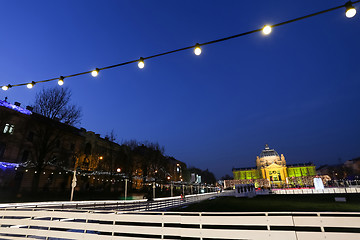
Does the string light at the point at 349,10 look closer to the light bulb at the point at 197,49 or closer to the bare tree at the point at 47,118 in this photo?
the light bulb at the point at 197,49

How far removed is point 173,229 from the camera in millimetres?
5340

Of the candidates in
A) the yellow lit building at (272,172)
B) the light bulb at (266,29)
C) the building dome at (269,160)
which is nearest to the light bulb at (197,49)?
the light bulb at (266,29)

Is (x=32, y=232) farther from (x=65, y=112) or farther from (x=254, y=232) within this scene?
(x=65, y=112)

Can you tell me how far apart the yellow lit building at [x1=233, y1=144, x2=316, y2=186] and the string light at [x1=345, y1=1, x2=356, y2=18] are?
425ft

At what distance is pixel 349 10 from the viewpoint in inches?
199

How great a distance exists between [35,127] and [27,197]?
1110 centimetres

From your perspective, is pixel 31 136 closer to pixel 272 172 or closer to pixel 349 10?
pixel 349 10

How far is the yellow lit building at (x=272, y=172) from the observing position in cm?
12525

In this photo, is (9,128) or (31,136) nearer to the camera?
(9,128)

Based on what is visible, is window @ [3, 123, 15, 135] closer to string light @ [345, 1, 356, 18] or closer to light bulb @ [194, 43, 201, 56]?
light bulb @ [194, 43, 201, 56]

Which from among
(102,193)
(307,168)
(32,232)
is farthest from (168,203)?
(307,168)

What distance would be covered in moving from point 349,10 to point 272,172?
142011mm

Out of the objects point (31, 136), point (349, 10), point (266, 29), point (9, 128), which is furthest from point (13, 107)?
point (349, 10)

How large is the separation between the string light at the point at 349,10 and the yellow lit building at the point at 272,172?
425ft
